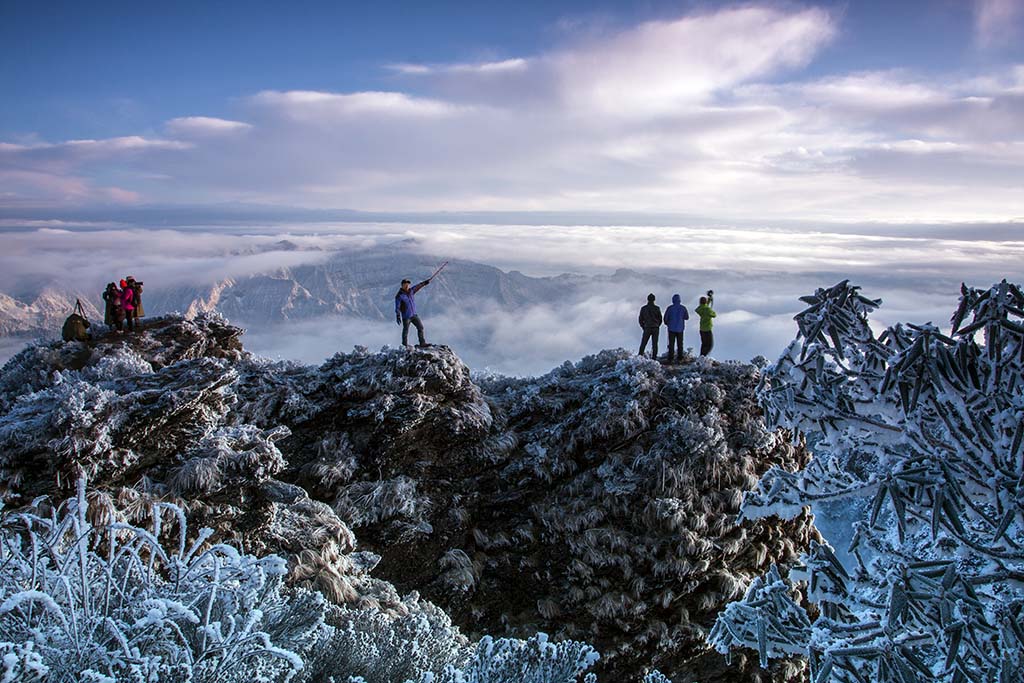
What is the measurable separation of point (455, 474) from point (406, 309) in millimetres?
4309

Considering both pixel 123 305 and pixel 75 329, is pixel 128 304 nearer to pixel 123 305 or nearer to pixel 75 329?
pixel 123 305

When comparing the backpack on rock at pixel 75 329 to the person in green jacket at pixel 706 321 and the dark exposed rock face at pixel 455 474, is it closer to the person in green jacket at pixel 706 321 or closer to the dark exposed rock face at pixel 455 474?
the dark exposed rock face at pixel 455 474

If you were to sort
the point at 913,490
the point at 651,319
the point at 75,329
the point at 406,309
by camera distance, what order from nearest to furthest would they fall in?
the point at 913,490
the point at 406,309
the point at 75,329
the point at 651,319

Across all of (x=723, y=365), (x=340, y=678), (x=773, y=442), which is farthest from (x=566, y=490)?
(x=340, y=678)

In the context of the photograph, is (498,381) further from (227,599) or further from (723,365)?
(227,599)

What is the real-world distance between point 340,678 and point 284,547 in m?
4.22

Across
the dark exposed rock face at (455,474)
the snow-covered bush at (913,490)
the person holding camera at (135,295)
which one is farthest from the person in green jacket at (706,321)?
the person holding camera at (135,295)

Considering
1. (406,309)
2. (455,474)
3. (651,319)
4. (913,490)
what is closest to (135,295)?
(406,309)

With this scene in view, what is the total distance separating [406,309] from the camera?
1460 centimetres

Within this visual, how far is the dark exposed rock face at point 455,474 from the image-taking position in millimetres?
9547

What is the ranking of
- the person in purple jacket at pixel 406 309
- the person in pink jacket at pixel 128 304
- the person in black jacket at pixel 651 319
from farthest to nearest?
the person in black jacket at pixel 651 319 → the person in pink jacket at pixel 128 304 → the person in purple jacket at pixel 406 309

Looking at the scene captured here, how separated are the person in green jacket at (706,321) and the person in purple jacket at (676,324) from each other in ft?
1.21

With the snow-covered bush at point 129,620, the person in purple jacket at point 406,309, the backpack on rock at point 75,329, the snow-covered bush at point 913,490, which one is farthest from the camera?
the backpack on rock at point 75,329

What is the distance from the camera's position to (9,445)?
29.4 ft
